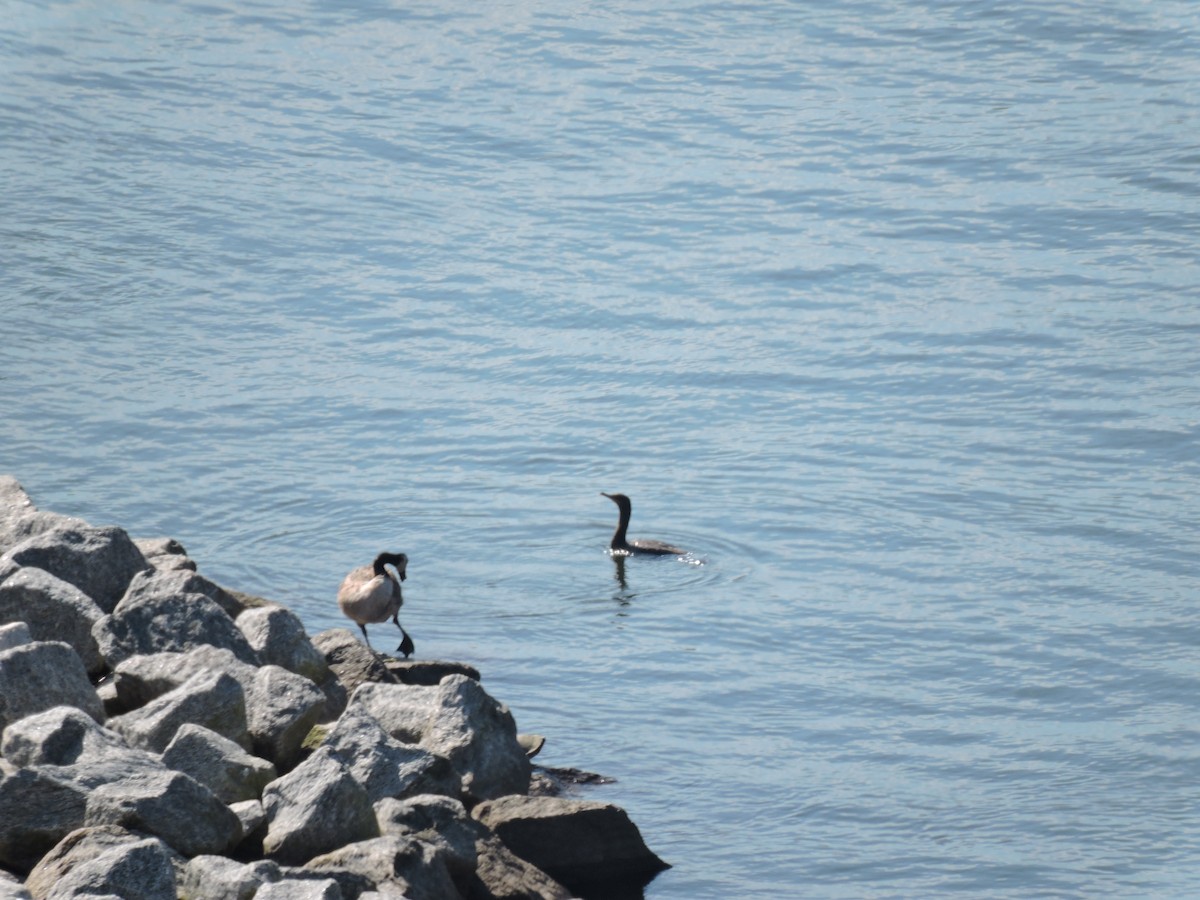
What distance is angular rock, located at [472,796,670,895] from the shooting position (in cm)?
924

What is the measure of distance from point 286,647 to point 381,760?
1565mm

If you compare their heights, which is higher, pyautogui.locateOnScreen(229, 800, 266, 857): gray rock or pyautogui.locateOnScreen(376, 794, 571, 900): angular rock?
pyautogui.locateOnScreen(229, 800, 266, 857): gray rock

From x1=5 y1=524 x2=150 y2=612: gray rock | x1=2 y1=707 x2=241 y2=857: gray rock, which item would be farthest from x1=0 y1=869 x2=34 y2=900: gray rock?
x1=5 y1=524 x2=150 y2=612: gray rock

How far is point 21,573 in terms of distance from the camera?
984cm

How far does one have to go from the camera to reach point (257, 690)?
364 inches

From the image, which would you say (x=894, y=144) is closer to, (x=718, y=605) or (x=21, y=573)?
(x=718, y=605)

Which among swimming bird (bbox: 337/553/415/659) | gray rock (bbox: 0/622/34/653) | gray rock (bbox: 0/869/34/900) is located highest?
gray rock (bbox: 0/622/34/653)

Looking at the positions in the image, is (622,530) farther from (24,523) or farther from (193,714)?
(193,714)

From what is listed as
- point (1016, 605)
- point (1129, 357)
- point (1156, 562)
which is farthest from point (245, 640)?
point (1129, 357)

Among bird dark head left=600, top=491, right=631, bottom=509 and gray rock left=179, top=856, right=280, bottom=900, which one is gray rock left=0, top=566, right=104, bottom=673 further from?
bird dark head left=600, top=491, right=631, bottom=509

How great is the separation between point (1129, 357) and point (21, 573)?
13913 mm

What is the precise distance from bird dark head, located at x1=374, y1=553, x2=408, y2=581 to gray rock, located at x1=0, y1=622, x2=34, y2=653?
12.7 feet

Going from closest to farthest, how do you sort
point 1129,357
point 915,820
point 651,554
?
point 915,820 < point 651,554 < point 1129,357

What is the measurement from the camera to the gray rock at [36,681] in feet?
28.2
